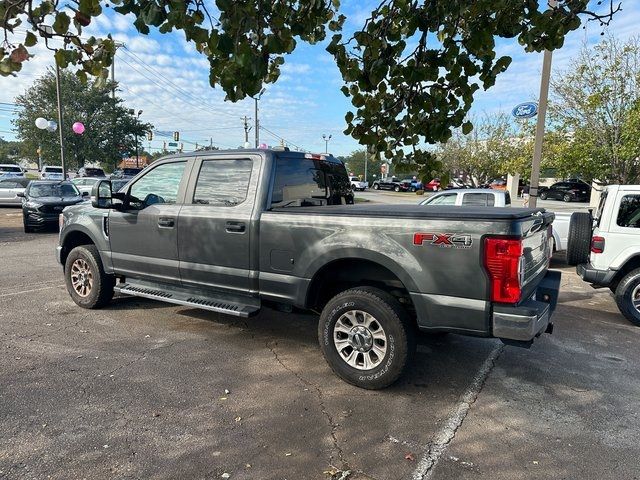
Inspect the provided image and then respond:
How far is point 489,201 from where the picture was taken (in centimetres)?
976

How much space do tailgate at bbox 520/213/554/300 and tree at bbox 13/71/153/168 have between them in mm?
40393

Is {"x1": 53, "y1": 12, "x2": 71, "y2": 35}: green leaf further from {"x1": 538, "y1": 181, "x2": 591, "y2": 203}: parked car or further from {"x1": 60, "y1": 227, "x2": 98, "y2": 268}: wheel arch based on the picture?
{"x1": 538, "y1": 181, "x2": 591, "y2": 203}: parked car

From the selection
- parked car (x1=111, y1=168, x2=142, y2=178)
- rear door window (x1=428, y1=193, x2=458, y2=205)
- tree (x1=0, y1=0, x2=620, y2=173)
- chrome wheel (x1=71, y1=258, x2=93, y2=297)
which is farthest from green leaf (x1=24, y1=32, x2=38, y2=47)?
parked car (x1=111, y1=168, x2=142, y2=178)

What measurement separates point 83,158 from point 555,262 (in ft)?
129

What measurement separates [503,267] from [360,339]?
129 centimetres

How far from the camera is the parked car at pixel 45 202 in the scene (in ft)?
44.3

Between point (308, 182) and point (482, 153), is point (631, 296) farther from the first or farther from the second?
point (482, 153)

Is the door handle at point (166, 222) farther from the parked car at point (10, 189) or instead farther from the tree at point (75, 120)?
the tree at point (75, 120)

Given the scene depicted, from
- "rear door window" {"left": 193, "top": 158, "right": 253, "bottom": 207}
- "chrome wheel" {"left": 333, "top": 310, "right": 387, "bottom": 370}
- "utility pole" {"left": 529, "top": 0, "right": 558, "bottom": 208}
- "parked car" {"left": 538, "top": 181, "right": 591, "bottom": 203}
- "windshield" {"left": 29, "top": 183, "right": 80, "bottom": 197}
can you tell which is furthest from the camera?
"parked car" {"left": 538, "top": 181, "right": 591, "bottom": 203}

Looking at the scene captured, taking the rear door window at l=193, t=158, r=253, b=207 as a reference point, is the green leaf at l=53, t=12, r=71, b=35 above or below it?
above

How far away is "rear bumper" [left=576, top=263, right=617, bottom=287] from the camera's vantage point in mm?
5871

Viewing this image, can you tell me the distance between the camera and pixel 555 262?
33.5 ft

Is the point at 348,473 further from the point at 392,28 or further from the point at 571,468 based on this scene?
the point at 392,28

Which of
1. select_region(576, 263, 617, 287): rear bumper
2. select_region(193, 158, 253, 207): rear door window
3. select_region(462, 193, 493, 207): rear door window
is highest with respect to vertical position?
select_region(193, 158, 253, 207): rear door window
